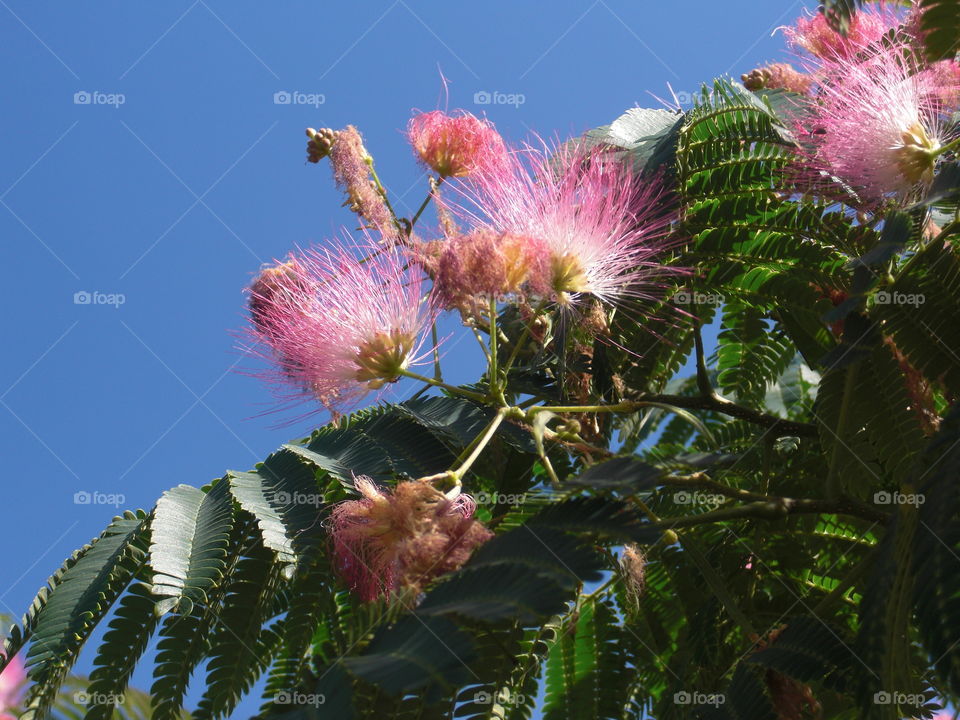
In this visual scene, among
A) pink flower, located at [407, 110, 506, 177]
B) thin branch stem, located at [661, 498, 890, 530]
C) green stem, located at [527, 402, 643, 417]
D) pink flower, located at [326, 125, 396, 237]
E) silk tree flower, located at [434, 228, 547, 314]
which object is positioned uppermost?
pink flower, located at [407, 110, 506, 177]

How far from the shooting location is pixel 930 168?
7.73 ft

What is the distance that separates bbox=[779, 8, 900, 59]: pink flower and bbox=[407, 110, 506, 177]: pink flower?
961 millimetres

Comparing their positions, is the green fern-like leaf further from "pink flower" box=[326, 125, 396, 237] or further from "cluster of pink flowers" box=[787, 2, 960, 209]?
"cluster of pink flowers" box=[787, 2, 960, 209]

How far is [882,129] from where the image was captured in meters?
2.40

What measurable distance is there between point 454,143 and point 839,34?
45.9 inches

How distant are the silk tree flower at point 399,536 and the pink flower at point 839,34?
5.42 feet

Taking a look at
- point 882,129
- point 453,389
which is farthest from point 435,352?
point 882,129

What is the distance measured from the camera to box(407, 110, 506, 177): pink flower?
9.39ft

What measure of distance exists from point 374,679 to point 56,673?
826 millimetres

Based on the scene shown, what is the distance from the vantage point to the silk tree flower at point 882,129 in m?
2.37

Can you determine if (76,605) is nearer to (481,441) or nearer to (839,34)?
(481,441)

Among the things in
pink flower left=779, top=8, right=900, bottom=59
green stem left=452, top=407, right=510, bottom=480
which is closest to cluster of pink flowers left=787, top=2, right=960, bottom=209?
pink flower left=779, top=8, right=900, bottom=59

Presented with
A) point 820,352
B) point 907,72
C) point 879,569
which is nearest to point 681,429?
point 820,352

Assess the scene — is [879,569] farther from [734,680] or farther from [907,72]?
[907,72]
